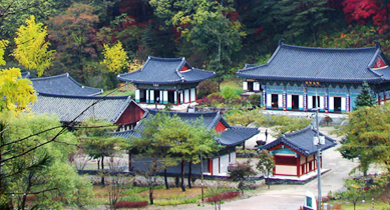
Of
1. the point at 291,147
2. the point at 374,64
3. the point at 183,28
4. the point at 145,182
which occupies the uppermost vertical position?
the point at 183,28

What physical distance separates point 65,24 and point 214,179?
1382 inches

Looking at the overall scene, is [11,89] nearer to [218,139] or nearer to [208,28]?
[218,139]

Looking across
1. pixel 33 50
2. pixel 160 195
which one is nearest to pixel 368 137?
pixel 160 195

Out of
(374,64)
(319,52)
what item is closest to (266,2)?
(319,52)

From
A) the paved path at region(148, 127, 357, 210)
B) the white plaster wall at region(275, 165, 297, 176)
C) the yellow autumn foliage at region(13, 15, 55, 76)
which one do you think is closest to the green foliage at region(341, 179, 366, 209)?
the paved path at region(148, 127, 357, 210)

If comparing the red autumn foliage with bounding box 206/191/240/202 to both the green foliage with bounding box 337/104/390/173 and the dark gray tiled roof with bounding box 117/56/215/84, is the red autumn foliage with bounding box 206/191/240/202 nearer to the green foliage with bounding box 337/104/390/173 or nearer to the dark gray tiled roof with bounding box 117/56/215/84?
the green foliage with bounding box 337/104/390/173

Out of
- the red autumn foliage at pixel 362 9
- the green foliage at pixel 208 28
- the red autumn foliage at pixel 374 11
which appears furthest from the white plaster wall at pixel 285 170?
the red autumn foliage at pixel 362 9

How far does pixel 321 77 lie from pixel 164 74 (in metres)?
13.6

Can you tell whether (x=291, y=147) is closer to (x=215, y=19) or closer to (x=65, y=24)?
(x=215, y=19)

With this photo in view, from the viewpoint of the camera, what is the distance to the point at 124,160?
30.2m

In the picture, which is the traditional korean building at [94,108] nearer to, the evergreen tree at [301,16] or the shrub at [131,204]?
the shrub at [131,204]

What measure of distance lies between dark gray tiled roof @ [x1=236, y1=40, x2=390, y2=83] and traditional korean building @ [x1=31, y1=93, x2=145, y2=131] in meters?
11.7

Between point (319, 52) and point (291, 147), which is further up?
point (319, 52)

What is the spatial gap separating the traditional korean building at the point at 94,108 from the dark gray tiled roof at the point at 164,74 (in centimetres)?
997
